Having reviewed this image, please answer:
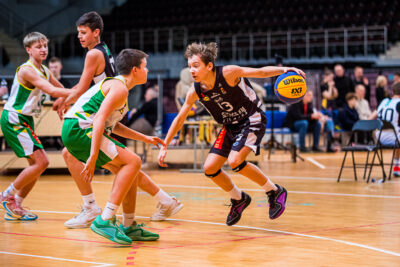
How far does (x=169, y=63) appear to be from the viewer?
1638 centimetres

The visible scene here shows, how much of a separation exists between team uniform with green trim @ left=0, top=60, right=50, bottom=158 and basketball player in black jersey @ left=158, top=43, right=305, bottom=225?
1.29m

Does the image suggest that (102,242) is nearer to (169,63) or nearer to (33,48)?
(33,48)

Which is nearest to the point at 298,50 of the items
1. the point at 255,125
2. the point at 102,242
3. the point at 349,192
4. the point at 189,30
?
the point at 189,30

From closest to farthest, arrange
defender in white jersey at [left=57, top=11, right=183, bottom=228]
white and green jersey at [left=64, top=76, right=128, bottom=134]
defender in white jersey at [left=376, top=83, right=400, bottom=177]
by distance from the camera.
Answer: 1. white and green jersey at [left=64, top=76, right=128, bottom=134]
2. defender in white jersey at [left=57, top=11, right=183, bottom=228]
3. defender in white jersey at [left=376, top=83, right=400, bottom=177]

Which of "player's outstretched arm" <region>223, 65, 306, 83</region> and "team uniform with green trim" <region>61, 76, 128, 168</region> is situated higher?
"player's outstretched arm" <region>223, 65, 306, 83</region>

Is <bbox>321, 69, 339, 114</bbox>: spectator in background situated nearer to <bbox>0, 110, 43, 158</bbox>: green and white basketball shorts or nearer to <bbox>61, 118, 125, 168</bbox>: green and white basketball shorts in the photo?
<bbox>0, 110, 43, 158</bbox>: green and white basketball shorts

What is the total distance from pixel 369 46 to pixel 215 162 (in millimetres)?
12597

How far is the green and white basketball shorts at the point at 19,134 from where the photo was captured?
15.1ft

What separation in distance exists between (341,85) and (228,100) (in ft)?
27.9

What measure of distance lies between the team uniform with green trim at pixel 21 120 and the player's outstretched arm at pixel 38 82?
50mm

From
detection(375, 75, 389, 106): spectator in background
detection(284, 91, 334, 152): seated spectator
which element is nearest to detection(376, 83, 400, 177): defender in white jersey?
detection(284, 91, 334, 152): seated spectator

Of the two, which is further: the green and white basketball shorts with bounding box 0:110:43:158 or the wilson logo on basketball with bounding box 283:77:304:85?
the green and white basketball shorts with bounding box 0:110:43:158

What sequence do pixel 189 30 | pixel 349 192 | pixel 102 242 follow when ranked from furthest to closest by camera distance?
pixel 189 30, pixel 349 192, pixel 102 242

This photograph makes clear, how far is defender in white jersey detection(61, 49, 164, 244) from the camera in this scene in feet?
11.3
